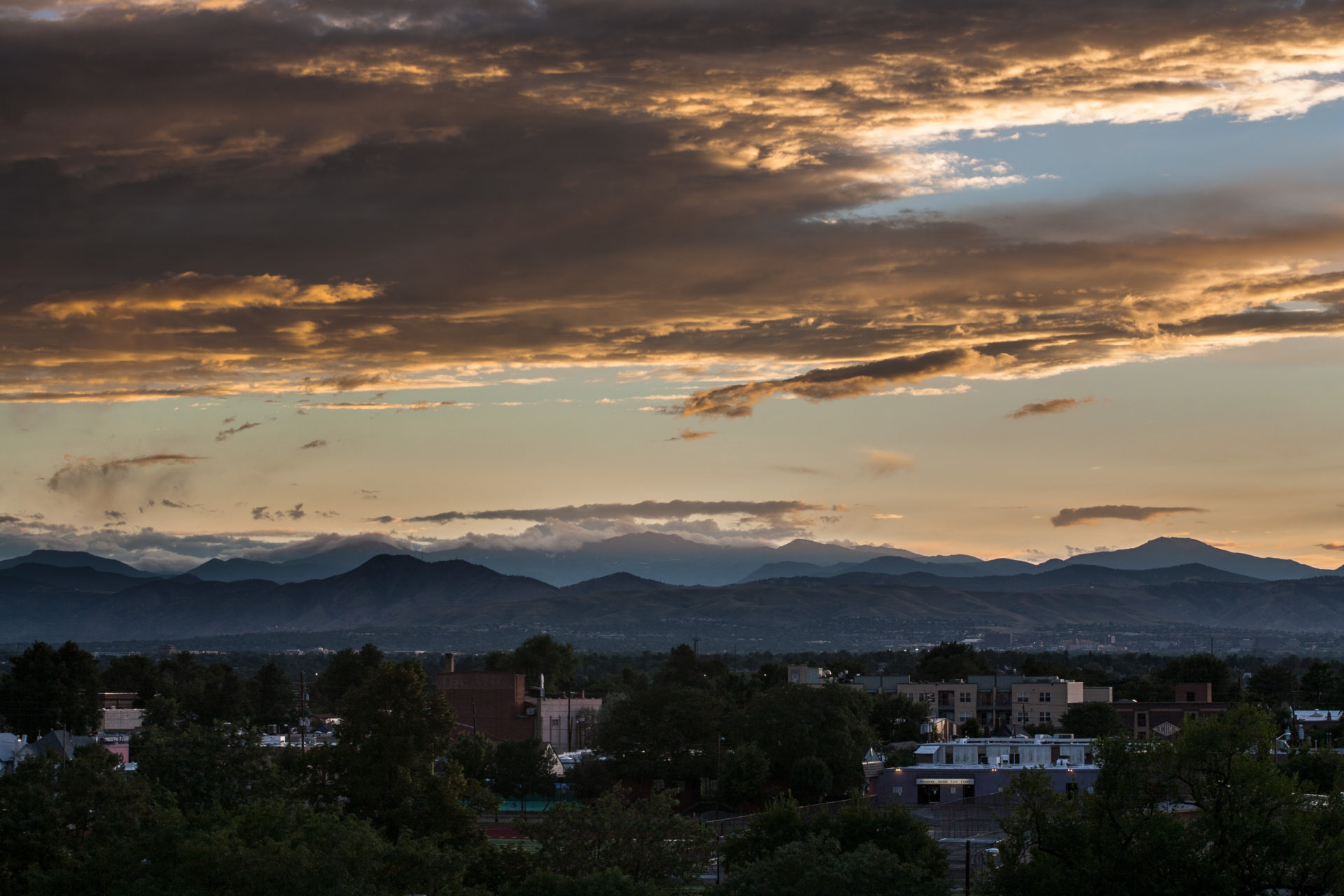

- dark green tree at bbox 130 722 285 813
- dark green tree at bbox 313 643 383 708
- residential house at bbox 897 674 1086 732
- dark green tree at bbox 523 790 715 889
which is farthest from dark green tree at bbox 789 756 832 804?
dark green tree at bbox 313 643 383 708

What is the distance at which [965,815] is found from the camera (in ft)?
254

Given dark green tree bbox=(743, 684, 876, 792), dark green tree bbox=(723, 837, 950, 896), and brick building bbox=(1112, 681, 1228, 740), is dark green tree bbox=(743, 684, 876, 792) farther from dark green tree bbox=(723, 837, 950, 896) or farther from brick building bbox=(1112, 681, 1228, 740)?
dark green tree bbox=(723, 837, 950, 896)

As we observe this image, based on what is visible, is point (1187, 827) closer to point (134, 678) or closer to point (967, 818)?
point (967, 818)

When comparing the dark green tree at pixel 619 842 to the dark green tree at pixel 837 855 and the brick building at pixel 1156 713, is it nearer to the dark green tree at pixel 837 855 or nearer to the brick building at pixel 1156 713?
the dark green tree at pixel 837 855

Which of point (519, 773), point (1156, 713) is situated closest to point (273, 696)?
point (519, 773)

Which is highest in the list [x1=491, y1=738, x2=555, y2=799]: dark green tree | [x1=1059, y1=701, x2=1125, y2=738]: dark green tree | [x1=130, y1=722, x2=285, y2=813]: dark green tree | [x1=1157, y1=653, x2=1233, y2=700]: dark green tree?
[x1=130, y1=722, x2=285, y2=813]: dark green tree

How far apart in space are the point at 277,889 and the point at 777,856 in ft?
44.2

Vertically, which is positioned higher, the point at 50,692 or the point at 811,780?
the point at 50,692

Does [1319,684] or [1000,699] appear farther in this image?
[1319,684]

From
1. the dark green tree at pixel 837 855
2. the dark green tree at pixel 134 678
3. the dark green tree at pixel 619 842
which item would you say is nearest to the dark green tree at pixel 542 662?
the dark green tree at pixel 134 678

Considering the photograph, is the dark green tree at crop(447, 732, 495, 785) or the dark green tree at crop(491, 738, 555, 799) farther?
the dark green tree at crop(491, 738, 555, 799)

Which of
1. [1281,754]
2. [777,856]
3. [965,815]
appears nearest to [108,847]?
[777,856]

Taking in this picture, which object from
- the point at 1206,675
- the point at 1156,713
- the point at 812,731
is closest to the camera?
the point at 812,731

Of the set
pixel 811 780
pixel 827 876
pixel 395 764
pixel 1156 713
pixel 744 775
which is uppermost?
pixel 395 764
